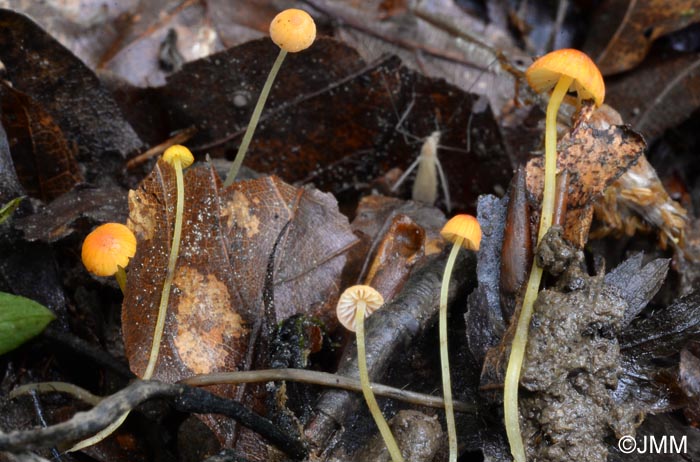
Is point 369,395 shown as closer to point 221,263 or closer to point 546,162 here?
point 221,263

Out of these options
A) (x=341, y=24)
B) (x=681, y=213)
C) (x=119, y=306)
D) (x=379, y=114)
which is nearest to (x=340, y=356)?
(x=119, y=306)

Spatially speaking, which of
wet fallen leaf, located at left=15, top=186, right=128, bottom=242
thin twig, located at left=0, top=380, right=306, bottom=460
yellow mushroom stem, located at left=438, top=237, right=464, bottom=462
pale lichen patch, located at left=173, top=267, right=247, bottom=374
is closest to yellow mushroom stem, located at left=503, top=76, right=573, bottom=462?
yellow mushroom stem, located at left=438, top=237, right=464, bottom=462

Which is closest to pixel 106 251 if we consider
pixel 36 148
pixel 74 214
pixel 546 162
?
pixel 74 214

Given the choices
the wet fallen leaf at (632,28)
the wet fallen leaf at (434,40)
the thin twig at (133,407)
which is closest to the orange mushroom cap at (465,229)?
the thin twig at (133,407)

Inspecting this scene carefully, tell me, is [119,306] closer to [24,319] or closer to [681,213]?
[24,319]

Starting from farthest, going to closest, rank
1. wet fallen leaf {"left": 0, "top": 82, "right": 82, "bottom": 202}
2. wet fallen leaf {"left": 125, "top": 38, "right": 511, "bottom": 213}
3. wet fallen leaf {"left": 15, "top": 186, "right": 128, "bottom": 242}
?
wet fallen leaf {"left": 125, "top": 38, "right": 511, "bottom": 213}
wet fallen leaf {"left": 0, "top": 82, "right": 82, "bottom": 202}
wet fallen leaf {"left": 15, "top": 186, "right": 128, "bottom": 242}

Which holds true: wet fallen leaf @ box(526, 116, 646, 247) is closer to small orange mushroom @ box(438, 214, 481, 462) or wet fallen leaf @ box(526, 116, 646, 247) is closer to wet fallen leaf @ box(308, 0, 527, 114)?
small orange mushroom @ box(438, 214, 481, 462)

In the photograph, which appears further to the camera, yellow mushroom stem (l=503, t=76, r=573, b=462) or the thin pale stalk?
the thin pale stalk

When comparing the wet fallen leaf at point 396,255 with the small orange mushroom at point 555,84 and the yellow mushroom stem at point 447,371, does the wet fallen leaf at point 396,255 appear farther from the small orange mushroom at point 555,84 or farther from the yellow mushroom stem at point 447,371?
the small orange mushroom at point 555,84
